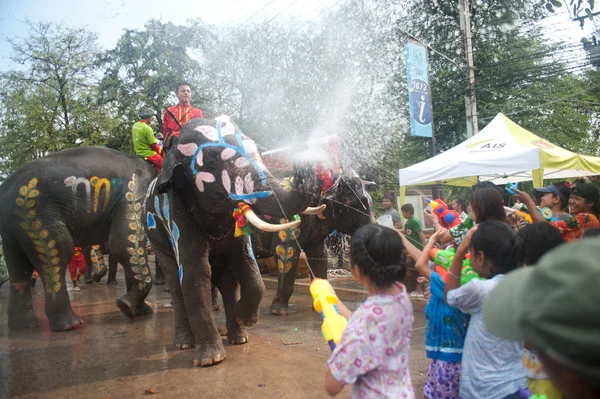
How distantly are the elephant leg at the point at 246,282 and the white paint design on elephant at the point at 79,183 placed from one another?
2692 millimetres

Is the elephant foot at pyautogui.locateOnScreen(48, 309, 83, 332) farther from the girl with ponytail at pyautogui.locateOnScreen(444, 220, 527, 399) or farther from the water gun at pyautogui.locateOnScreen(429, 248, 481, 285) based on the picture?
the girl with ponytail at pyautogui.locateOnScreen(444, 220, 527, 399)

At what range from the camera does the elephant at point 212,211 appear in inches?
171

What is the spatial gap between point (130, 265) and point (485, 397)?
213 inches

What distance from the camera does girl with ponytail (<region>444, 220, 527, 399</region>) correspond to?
2451 mm

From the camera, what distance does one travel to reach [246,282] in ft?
17.0

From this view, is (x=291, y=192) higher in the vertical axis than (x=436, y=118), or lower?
lower

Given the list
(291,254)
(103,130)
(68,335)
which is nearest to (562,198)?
(291,254)

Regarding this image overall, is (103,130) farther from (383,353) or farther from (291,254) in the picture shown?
(383,353)

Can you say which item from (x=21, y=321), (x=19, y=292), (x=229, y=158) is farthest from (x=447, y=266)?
(x=19, y=292)

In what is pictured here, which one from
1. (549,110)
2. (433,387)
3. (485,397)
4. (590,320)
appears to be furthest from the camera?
(549,110)

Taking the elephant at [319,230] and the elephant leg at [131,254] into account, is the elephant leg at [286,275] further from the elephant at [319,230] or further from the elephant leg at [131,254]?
the elephant leg at [131,254]

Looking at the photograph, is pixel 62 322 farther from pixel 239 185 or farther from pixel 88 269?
pixel 88 269

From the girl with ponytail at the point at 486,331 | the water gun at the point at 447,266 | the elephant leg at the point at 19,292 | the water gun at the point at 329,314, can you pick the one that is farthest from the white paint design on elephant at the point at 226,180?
the elephant leg at the point at 19,292

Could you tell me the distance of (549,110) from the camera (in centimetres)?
1574
